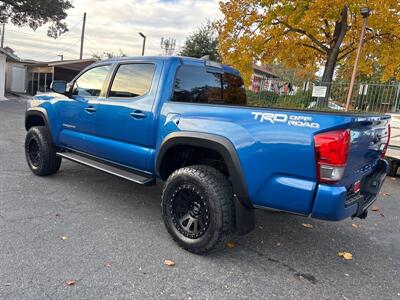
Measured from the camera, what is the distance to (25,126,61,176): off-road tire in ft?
17.4

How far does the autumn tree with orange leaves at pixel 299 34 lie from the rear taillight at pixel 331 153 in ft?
34.5

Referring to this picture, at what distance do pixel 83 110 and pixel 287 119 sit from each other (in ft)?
9.66

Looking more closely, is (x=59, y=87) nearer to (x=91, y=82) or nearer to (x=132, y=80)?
(x=91, y=82)

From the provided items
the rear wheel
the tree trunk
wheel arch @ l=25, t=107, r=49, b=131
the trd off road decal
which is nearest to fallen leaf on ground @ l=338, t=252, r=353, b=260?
the trd off road decal

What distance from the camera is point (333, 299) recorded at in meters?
2.87

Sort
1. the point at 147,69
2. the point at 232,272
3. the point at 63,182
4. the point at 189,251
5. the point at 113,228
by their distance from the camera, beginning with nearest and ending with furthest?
1. the point at 232,272
2. the point at 189,251
3. the point at 113,228
4. the point at 147,69
5. the point at 63,182

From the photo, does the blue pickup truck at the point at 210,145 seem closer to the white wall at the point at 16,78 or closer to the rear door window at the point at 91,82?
the rear door window at the point at 91,82

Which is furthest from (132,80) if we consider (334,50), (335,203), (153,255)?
(334,50)

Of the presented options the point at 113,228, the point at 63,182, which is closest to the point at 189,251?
the point at 113,228

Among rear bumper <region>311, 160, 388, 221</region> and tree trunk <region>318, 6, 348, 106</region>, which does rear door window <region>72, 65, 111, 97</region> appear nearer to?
rear bumper <region>311, 160, 388, 221</region>

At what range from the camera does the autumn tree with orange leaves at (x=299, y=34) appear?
1238cm

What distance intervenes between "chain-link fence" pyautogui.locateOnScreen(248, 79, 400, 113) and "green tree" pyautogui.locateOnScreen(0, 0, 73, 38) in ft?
61.8

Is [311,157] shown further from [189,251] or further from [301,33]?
[301,33]

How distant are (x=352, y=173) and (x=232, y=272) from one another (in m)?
1.36
